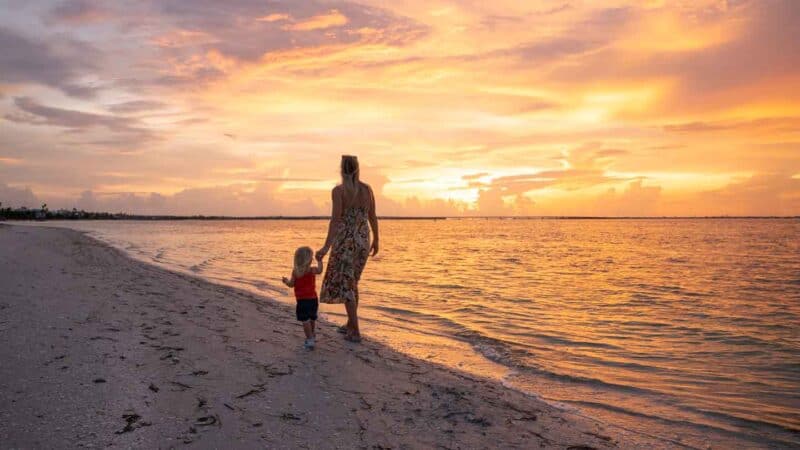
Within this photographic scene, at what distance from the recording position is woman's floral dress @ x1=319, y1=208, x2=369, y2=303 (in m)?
7.31

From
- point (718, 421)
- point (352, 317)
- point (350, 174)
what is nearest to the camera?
point (718, 421)

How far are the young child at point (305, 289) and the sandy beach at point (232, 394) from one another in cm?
38

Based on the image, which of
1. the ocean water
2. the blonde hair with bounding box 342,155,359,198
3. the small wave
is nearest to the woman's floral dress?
the blonde hair with bounding box 342,155,359,198

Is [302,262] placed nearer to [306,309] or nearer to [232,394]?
[306,309]

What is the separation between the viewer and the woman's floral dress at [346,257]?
731cm

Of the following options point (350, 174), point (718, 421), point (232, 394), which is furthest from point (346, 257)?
point (718, 421)

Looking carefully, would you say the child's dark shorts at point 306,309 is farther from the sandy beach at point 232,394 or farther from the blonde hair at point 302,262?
the sandy beach at point 232,394

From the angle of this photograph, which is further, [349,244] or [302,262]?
[349,244]

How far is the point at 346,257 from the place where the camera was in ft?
24.1

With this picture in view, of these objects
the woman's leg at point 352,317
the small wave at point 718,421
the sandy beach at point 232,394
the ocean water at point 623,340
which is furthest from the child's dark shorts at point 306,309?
the small wave at point 718,421

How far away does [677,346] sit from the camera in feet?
29.7

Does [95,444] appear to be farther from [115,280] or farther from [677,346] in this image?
[115,280]

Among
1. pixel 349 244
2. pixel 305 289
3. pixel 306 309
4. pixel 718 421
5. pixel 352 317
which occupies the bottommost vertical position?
pixel 718 421

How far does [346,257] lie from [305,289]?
804 mm
